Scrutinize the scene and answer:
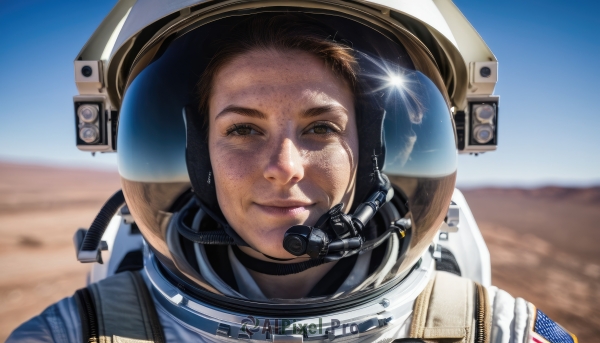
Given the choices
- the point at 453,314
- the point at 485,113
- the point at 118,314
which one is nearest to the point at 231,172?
the point at 118,314

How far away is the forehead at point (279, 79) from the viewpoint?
3.35 ft

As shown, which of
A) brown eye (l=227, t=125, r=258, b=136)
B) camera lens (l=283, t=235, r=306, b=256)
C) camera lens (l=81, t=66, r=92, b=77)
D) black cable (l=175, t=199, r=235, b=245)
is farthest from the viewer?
camera lens (l=81, t=66, r=92, b=77)

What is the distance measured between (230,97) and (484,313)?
829 millimetres

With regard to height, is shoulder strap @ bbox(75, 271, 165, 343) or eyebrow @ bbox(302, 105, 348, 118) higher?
eyebrow @ bbox(302, 105, 348, 118)

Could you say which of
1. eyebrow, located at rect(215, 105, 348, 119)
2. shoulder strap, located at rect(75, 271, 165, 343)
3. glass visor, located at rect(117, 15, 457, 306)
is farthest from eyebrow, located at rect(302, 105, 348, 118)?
shoulder strap, located at rect(75, 271, 165, 343)

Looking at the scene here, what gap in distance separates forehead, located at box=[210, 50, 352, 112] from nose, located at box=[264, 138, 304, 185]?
114mm

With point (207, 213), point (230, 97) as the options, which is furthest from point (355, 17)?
point (207, 213)

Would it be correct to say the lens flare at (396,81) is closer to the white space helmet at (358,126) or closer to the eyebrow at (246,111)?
the white space helmet at (358,126)

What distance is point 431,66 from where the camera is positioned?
124 centimetres

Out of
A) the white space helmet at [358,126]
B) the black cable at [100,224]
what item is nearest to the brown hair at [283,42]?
the white space helmet at [358,126]

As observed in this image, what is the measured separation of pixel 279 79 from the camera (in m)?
1.03

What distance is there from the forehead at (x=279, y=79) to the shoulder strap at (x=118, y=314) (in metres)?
0.58

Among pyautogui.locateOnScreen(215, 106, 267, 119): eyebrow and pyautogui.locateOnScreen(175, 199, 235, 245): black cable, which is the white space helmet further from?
pyautogui.locateOnScreen(215, 106, 267, 119): eyebrow

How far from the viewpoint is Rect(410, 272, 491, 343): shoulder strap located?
3.58ft
